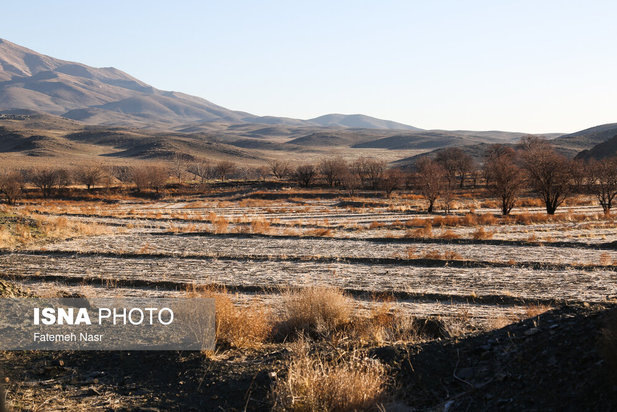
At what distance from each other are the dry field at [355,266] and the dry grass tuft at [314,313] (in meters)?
0.95

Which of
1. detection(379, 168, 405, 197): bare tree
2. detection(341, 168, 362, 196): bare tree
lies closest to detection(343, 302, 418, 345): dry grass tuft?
detection(379, 168, 405, 197): bare tree

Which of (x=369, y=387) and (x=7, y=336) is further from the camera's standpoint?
(x=7, y=336)

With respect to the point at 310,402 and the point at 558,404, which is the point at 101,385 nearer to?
the point at 310,402

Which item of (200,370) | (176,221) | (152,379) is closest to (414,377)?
(200,370)

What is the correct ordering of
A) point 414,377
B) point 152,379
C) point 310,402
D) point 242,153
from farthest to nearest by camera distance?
point 242,153 < point 152,379 < point 414,377 < point 310,402

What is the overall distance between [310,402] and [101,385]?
114 inches

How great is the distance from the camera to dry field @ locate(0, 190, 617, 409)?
1155 centimetres

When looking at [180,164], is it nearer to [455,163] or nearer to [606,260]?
[455,163]

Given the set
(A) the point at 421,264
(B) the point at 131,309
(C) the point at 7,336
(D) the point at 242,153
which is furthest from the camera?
(D) the point at 242,153

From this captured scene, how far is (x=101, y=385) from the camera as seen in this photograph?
611 cm

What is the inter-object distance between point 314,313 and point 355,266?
857 centimetres

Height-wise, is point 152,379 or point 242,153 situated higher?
point 242,153

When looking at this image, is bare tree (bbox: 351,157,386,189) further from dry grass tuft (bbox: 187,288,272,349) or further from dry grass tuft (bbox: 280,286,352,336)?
dry grass tuft (bbox: 187,288,272,349)

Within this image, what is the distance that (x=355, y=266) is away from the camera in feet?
57.5
